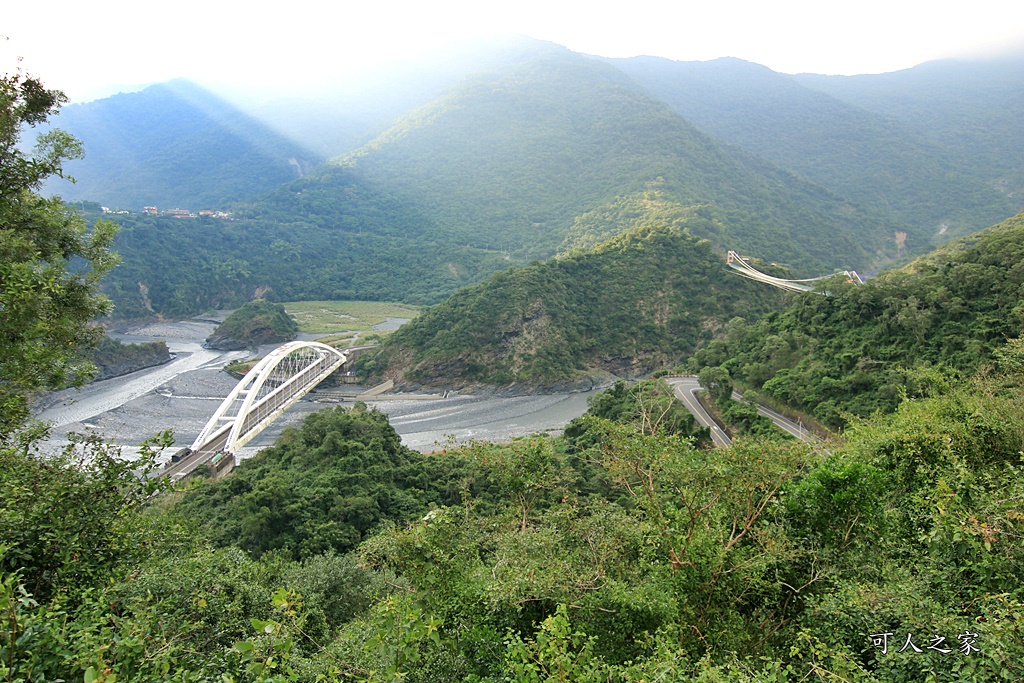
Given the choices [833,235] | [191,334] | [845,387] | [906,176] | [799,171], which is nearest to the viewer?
[845,387]

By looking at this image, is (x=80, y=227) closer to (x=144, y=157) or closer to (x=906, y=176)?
(x=906, y=176)

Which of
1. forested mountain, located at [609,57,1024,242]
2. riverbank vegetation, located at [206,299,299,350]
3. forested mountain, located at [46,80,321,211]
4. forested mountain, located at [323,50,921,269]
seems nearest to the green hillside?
forested mountain, located at [323,50,921,269]

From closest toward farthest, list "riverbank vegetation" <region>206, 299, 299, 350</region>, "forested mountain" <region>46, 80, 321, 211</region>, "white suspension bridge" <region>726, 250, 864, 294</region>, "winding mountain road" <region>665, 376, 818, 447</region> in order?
"winding mountain road" <region>665, 376, 818, 447</region>
"white suspension bridge" <region>726, 250, 864, 294</region>
"riverbank vegetation" <region>206, 299, 299, 350</region>
"forested mountain" <region>46, 80, 321, 211</region>

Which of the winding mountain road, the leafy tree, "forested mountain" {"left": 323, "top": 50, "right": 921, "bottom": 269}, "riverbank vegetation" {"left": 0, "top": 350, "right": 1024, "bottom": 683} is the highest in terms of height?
"forested mountain" {"left": 323, "top": 50, "right": 921, "bottom": 269}

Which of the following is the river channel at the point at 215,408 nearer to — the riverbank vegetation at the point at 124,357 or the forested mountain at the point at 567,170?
the riverbank vegetation at the point at 124,357

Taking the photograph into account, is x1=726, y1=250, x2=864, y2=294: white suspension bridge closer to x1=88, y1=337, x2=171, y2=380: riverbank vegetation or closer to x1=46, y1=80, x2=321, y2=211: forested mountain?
x1=88, y1=337, x2=171, y2=380: riverbank vegetation

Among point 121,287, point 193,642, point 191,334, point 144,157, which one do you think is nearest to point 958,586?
point 193,642
